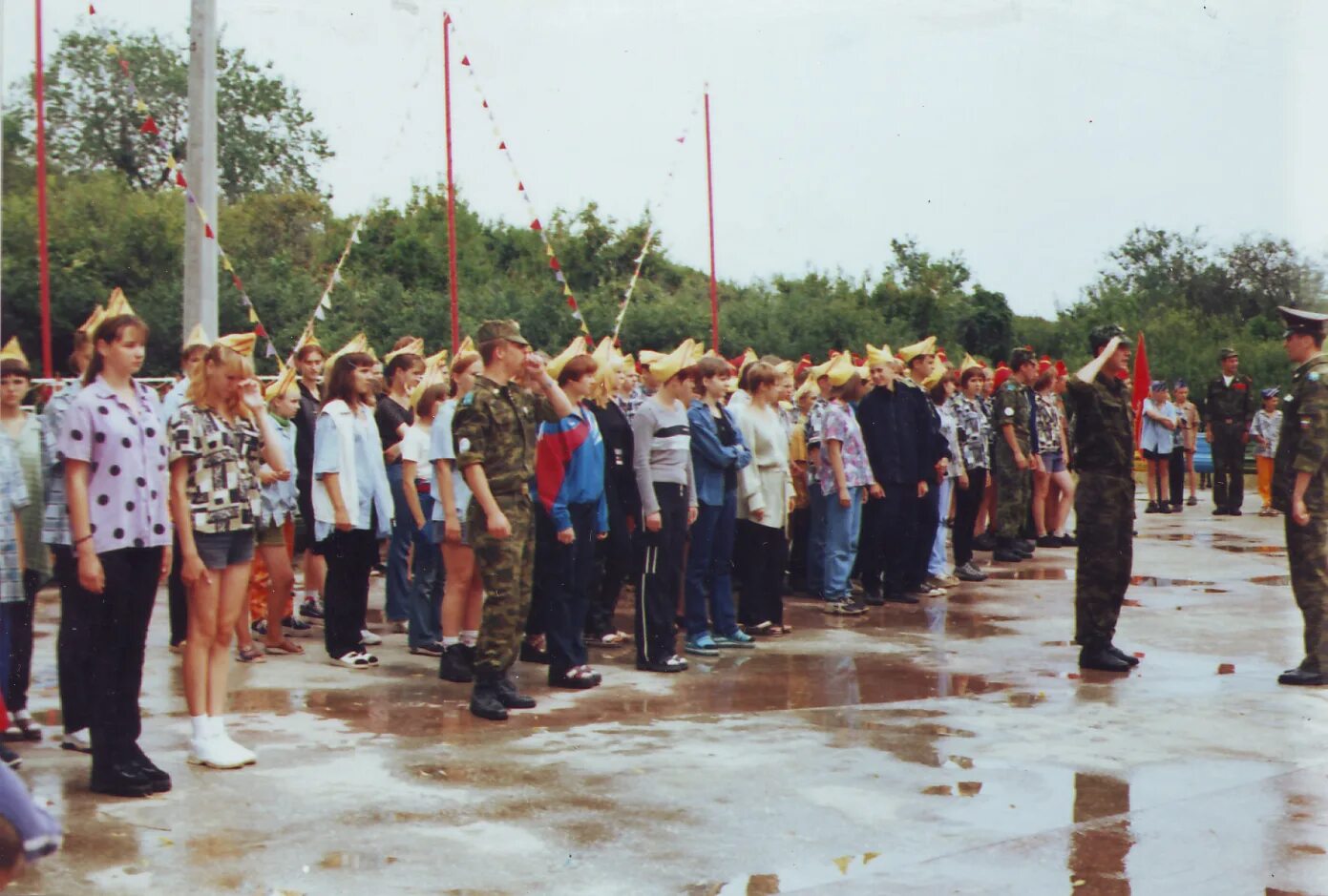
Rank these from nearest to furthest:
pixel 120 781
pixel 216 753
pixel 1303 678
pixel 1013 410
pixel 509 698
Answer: pixel 120 781 < pixel 216 753 < pixel 509 698 < pixel 1303 678 < pixel 1013 410

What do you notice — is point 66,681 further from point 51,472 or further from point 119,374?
point 119,374

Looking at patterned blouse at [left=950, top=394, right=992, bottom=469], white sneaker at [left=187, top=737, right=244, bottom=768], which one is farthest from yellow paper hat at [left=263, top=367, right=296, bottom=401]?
patterned blouse at [left=950, top=394, right=992, bottom=469]

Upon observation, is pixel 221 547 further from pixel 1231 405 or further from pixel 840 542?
pixel 1231 405

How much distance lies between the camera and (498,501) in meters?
7.68

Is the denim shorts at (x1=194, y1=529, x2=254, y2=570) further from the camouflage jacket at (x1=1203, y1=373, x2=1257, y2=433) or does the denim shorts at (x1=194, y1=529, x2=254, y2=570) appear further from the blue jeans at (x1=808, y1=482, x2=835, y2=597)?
the camouflage jacket at (x1=1203, y1=373, x2=1257, y2=433)

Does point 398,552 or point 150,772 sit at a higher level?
point 398,552

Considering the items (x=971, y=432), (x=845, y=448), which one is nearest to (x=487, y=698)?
(x=845, y=448)

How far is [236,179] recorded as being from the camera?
1551 inches

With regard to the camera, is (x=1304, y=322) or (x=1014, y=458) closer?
(x=1304, y=322)

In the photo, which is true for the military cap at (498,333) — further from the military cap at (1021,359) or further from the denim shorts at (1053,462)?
the denim shorts at (1053,462)

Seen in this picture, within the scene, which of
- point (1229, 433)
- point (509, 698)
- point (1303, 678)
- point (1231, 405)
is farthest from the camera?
point (1231, 405)

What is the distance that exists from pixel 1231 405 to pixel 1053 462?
5.03 m

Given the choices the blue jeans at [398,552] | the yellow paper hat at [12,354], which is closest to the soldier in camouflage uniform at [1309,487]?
the blue jeans at [398,552]

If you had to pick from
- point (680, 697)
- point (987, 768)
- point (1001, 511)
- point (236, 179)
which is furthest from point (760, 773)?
point (236, 179)
